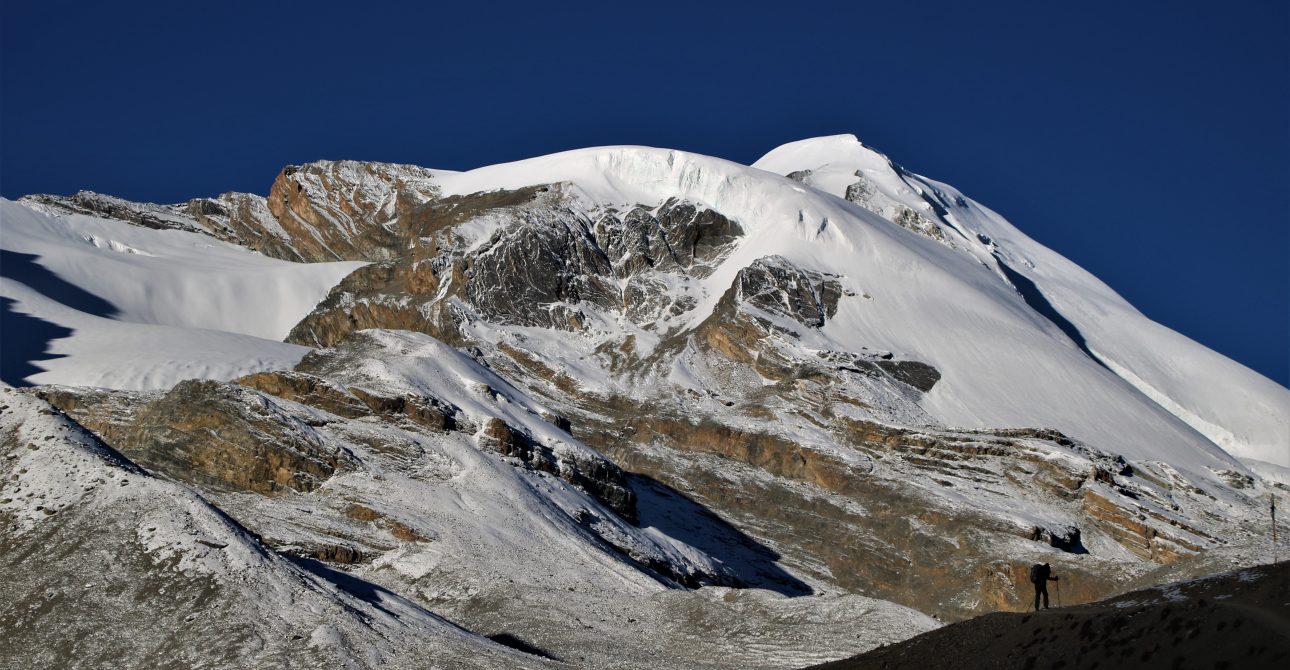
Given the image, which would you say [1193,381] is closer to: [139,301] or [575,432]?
[575,432]

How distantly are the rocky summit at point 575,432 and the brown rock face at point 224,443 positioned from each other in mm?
243

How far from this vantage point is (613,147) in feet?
620

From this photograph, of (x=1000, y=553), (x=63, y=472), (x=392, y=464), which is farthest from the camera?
(x=1000, y=553)

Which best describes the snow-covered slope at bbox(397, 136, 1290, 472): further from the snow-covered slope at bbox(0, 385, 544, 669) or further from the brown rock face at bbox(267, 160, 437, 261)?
the snow-covered slope at bbox(0, 385, 544, 669)

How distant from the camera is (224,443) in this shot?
299 ft

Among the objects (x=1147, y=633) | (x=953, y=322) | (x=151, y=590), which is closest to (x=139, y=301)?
(x=953, y=322)

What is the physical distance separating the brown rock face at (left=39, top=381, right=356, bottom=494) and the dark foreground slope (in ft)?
161

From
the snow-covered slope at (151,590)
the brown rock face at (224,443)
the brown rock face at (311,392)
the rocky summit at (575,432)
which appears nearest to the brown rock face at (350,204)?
the rocky summit at (575,432)

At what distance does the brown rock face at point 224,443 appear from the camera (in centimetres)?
8994

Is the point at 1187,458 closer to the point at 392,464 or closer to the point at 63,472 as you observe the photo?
the point at 392,464

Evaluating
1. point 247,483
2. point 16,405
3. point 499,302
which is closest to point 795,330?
point 499,302

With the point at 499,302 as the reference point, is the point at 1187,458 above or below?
below

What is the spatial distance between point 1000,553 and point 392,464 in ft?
145

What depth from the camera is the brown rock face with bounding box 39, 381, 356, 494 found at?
8994 cm
